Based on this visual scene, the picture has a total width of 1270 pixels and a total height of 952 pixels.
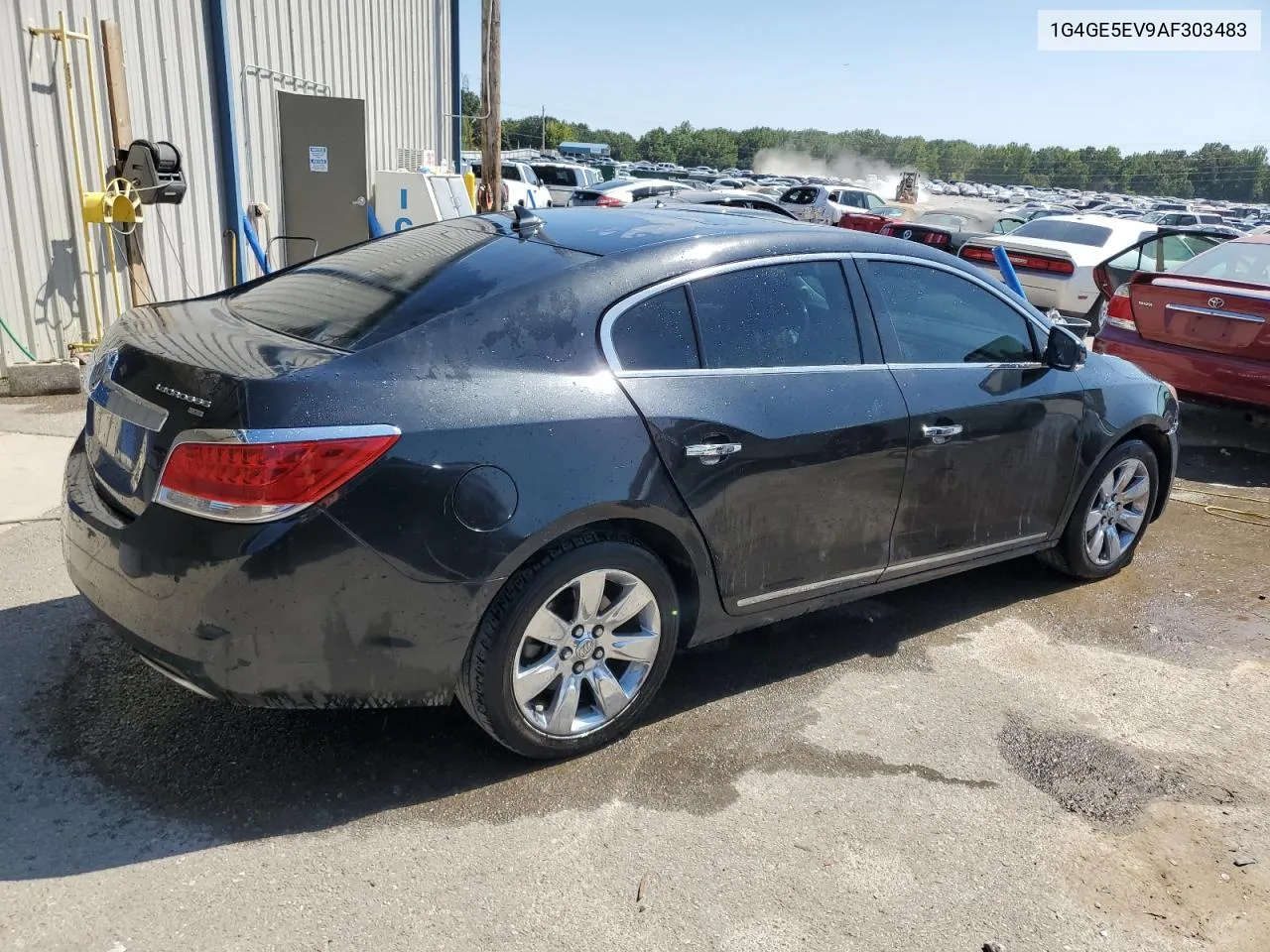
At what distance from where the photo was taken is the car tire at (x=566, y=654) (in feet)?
9.56

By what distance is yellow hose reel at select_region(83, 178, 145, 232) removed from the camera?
7.07 m

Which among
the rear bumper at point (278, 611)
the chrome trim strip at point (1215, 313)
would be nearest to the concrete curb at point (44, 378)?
the rear bumper at point (278, 611)

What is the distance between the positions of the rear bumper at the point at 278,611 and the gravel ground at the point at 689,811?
16.5 inches

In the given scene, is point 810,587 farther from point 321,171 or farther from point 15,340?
point 321,171

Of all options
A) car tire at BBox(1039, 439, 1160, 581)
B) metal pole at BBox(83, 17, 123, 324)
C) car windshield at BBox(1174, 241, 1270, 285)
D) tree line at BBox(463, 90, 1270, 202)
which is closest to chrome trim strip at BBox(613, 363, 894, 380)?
car tire at BBox(1039, 439, 1160, 581)

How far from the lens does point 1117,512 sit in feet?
16.4

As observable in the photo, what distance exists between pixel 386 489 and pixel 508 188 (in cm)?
1761

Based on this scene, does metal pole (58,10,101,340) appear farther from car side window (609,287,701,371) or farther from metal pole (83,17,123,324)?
car side window (609,287,701,371)

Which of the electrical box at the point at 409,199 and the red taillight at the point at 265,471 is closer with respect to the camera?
the red taillight at the point at 265,471

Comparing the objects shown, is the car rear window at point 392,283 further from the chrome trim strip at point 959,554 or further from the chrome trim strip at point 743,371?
the chrome trim strip at point 959,554

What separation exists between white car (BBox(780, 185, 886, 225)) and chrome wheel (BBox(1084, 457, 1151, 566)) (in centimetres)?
1800

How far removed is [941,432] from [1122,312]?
4756mm

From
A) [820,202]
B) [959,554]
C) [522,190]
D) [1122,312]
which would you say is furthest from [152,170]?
[820,202]

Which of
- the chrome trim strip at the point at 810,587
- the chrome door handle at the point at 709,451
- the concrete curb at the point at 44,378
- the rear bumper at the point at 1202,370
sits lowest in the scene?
the concrete curb at the point at 44,378
